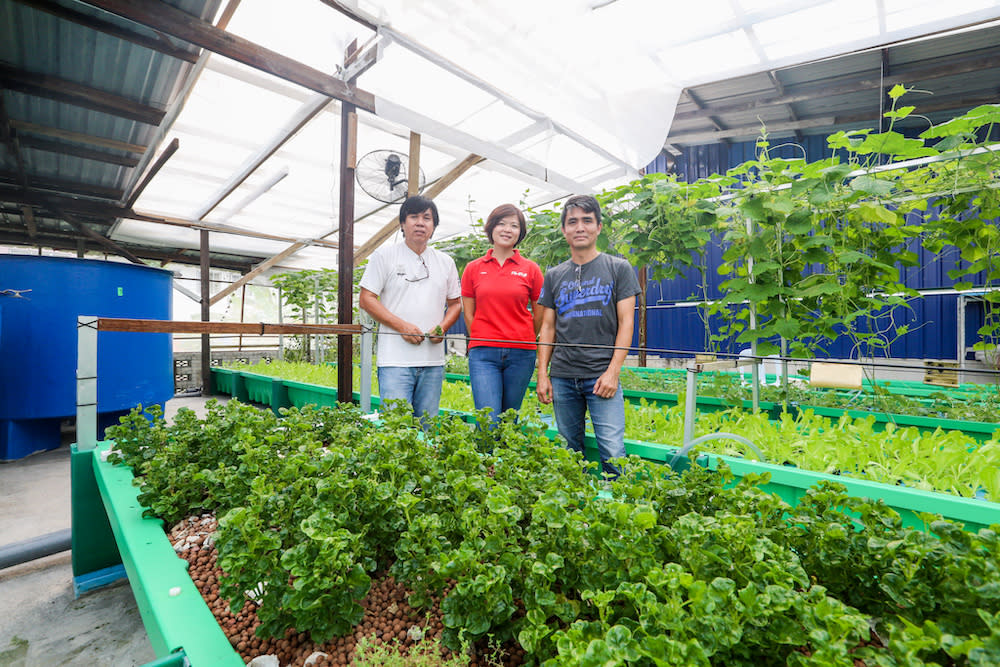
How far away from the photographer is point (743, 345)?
266 inches

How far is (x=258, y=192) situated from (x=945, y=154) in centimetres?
599

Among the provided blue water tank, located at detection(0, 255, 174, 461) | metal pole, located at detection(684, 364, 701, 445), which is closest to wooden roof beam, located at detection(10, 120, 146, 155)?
blue water tank, located at detection(0, 255, 174, 461)

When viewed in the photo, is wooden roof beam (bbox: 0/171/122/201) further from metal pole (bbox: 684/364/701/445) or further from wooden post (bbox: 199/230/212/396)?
metal pole (bbox: 684/364/701/445)

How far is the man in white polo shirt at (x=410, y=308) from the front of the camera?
215 centimetres

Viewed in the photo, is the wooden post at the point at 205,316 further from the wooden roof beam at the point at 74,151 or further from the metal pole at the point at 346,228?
the metal pole at the point at 346,228

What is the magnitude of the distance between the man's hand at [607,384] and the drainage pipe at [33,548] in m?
2.07

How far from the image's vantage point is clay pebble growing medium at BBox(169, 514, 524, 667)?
0.76m

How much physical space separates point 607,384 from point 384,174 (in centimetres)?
284

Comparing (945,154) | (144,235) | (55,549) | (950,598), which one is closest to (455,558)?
(950,598)

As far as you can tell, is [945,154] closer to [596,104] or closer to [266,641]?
[596,104]

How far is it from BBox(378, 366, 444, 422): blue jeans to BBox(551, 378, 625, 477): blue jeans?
575 millimetres

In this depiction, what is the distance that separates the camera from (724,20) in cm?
323

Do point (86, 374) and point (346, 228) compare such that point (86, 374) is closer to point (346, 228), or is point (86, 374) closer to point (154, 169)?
point (346, 228)

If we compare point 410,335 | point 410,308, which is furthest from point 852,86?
point 410,335
